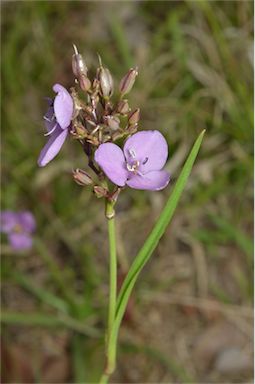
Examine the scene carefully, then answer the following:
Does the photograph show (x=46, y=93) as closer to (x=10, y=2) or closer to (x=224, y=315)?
(x=10, y=2)

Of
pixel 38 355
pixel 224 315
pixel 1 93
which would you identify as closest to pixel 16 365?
pixel 38 355

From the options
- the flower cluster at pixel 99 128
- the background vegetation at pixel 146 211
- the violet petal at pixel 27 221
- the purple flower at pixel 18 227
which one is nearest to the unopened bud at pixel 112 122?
the flower cluster at pixel 99 128

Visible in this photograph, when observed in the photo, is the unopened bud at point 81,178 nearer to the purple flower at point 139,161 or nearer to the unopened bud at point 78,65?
the purple flower at point 139,161

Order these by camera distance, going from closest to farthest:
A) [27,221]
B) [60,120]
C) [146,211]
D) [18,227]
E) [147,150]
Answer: [60,120] < [147,150] < [18,227] < [27,221] < [146,211]

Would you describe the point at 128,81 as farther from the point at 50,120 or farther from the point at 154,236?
the point at 154,236

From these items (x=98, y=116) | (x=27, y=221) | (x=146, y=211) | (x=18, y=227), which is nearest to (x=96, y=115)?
(x=98, y=116)

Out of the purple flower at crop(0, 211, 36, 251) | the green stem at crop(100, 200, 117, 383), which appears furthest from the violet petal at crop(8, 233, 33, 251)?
the green stem at crop(100, 200, 117, 383)

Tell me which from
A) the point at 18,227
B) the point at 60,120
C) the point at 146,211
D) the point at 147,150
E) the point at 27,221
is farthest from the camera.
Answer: the point at 146,211
